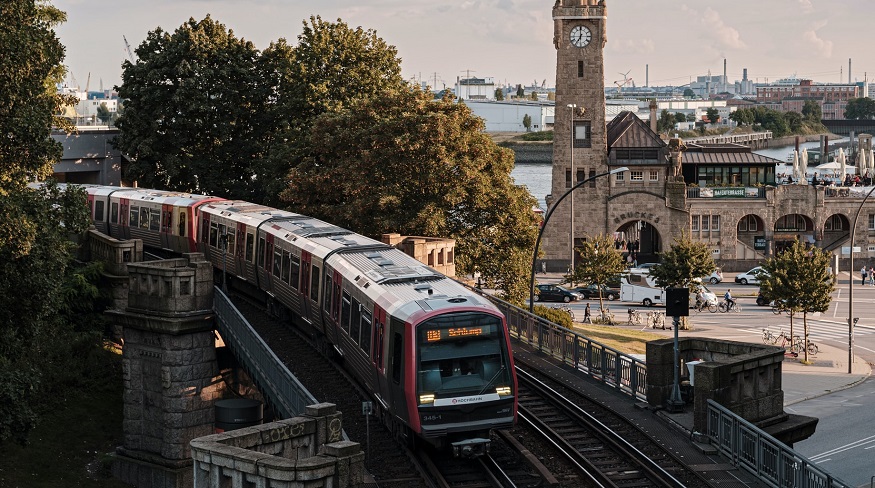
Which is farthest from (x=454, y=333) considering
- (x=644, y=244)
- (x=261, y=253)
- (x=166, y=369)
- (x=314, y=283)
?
(x=644, y=244)

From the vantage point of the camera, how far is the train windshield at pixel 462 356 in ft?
75.3

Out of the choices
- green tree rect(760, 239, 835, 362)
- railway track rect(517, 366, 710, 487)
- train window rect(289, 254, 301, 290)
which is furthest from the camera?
green tree rect(760, 239, 835, 362)

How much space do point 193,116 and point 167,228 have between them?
63.8 feet

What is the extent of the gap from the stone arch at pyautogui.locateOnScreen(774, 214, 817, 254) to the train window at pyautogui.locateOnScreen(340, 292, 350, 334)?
6878cm

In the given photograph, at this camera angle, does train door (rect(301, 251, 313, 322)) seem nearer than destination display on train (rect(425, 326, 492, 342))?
No

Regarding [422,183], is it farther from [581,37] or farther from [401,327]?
[581,37]

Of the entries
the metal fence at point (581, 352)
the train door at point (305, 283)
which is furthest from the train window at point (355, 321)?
the metal fence at point (581, 352)

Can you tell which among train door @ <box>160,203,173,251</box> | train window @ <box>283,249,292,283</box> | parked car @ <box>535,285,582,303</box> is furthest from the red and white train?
parked car @ <box>535,285,582,303</box>

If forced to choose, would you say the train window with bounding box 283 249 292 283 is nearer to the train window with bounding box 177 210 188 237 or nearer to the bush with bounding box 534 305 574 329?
the train window with bounding box 177 210 188 237

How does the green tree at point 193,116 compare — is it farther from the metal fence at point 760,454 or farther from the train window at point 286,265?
the metal fence at point 760,454

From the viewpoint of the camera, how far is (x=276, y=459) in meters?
18.5

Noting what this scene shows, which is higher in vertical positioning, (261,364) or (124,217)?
(124,217)

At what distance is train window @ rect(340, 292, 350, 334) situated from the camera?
28031 millimetres

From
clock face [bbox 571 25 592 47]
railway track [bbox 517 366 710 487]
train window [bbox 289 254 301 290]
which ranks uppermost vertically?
clock face [bbox 571 25 592 47]
